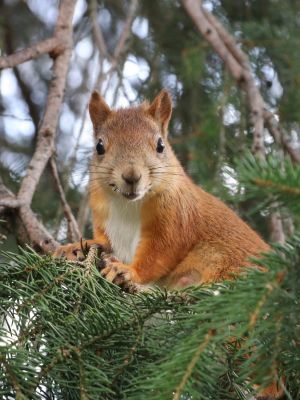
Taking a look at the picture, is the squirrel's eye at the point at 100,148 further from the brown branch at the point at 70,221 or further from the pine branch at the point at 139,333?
the pine branch at the point at 139,333

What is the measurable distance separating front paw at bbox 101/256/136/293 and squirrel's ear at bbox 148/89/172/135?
664 millimetres

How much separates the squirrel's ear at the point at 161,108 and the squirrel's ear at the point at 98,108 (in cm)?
15

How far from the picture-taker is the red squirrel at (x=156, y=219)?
2188 millimetres

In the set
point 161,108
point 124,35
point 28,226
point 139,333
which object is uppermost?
point 124,35

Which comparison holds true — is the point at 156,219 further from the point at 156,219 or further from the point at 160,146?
the point at 160,146

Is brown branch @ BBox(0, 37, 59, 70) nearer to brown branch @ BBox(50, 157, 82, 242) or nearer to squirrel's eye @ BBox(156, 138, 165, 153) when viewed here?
brown branch @ BBox(50, 157, 82, 242)

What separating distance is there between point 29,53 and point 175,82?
116 centimetres

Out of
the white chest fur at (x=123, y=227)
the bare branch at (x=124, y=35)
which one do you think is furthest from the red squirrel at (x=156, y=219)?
the bare branch at (x=124, y=35)

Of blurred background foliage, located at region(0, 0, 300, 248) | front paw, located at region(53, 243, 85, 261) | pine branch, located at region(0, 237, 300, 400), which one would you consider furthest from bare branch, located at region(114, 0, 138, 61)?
pine branch, located at region(0, 237, 300, 400)

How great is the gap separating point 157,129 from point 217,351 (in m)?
1.22

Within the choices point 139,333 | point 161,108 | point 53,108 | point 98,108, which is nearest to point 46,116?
point 53,108

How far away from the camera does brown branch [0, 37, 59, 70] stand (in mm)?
2391

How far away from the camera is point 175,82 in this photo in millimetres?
3523

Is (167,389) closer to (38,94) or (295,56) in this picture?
(295,56)
